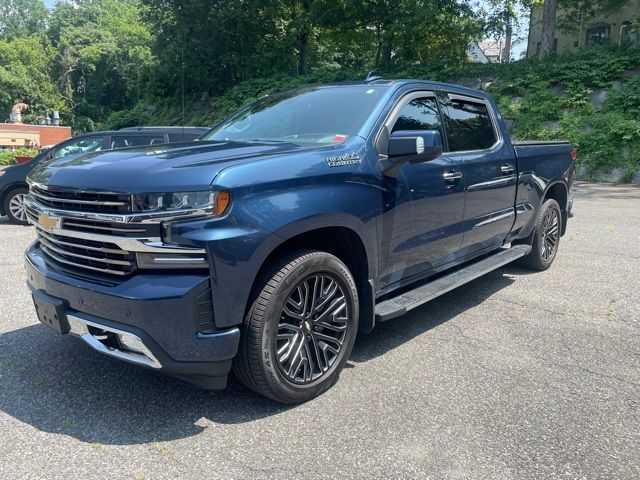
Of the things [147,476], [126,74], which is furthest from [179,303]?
[126,74]

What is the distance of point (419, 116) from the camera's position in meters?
4.24

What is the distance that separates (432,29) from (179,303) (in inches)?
975

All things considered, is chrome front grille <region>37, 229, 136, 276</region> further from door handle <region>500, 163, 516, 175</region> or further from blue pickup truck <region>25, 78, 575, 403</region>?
door handle <region>500, 163, 516, 175</region>

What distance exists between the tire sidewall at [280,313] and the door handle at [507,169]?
2374 millimetres

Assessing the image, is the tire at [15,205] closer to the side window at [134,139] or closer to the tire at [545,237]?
the side window at [134,139]

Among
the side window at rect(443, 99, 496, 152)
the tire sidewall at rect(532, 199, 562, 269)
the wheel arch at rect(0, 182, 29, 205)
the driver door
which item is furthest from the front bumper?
the wheel arch at rect(0, 182, 29, 205)

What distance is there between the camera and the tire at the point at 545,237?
6.02 metres

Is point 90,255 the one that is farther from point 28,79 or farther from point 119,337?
point 28,79

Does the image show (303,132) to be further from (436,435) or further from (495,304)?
(495,304)

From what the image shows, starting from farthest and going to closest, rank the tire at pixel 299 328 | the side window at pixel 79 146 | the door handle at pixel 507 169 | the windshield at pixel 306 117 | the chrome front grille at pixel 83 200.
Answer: the side window at pixel 79 146, the door handle at pixel 507 169, the windshield at pixel 306 117, the tire at pixel 299 328, the chrome front grille at pixel 83 200

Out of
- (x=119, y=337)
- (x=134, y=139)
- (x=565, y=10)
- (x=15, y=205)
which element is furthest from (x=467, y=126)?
(x=565, y=10)

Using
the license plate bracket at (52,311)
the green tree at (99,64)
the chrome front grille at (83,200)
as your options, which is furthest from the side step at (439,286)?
the green tree at (99,64)

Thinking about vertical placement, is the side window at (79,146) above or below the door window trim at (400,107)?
below

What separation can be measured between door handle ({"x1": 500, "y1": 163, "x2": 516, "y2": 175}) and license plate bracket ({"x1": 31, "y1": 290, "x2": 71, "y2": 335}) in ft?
12.5
